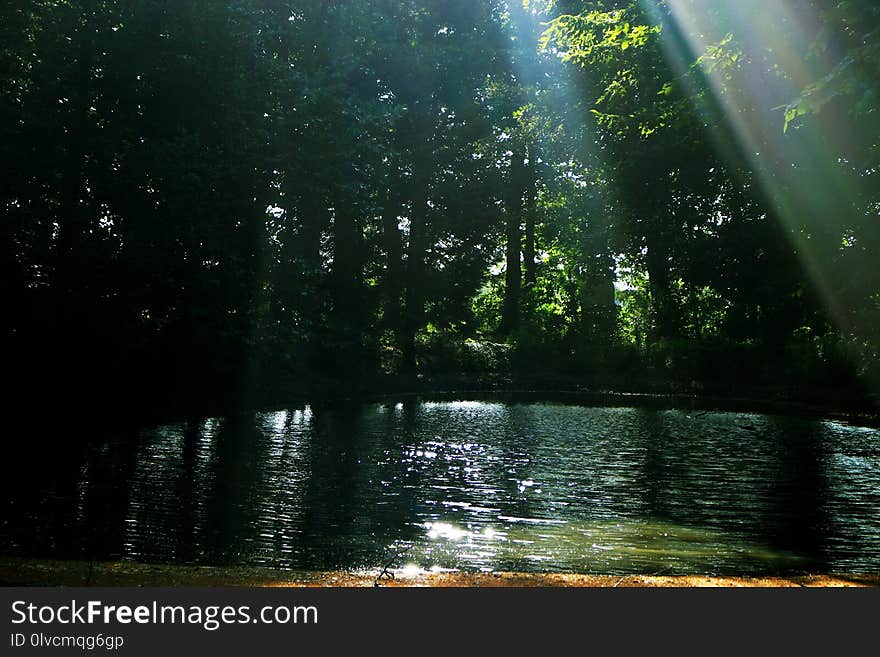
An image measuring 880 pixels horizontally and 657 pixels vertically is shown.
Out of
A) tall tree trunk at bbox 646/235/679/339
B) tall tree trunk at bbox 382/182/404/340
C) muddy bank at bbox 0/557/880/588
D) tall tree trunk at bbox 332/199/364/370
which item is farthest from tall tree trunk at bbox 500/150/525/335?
muddy bank at bbox 0/557/880/588

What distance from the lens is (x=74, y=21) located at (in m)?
21.5

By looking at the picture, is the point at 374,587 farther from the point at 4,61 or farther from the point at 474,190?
the point at 474,190

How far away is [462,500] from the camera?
34.8 ft

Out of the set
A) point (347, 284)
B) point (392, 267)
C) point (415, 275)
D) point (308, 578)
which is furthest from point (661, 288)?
point (308, 578)

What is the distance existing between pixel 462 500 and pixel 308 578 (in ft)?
15.3

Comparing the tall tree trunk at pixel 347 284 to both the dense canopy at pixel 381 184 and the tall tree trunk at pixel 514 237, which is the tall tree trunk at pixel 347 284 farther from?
the tall tree trunk at pixel 514 237

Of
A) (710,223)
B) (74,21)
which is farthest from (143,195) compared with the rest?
(710,223)

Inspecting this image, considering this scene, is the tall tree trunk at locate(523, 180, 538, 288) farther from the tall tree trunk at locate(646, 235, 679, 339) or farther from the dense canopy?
the tall tree trunk at locate(646, 235, 679, 339)

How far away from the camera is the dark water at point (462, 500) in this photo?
7836 millimetres

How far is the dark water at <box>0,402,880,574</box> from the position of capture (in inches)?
309

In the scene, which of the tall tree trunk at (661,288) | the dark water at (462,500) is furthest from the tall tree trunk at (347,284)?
the dark water at (462,500)

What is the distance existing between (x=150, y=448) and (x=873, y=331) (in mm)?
14113

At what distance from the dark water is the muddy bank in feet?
3.04

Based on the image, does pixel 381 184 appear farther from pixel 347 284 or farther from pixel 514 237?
pixel 514 237
